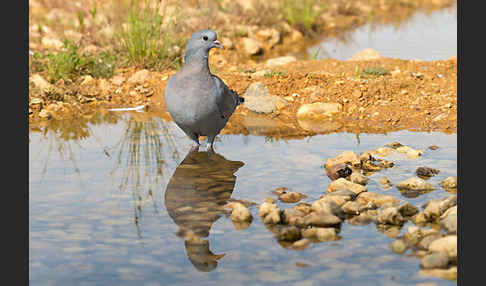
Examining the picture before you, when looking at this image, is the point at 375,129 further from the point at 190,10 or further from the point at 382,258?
the point at 190,10

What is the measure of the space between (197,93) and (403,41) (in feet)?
23.6

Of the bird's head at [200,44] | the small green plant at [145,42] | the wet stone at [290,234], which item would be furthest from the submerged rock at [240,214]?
the small green plant at [145,42]

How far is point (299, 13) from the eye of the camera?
1270 cm

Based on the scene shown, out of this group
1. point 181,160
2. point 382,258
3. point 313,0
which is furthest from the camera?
point 313,0

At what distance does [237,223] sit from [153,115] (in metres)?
3.50

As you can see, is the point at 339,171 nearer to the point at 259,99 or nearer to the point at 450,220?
the point at 450,220

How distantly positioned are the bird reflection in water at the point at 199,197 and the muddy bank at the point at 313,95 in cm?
118

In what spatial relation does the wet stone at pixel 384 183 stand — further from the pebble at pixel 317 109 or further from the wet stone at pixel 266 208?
the pebble at pixel 317 109

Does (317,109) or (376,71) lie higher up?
(376,71)

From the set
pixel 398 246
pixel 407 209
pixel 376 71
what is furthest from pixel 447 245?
pixel 376 71

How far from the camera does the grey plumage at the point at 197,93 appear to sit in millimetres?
5719

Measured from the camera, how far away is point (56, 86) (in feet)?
27.1

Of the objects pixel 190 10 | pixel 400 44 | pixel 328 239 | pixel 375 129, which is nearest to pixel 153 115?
pixel 375 129

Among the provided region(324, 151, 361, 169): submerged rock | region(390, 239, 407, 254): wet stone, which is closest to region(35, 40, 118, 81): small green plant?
region(324, 151, 361, 169): submerged rock
